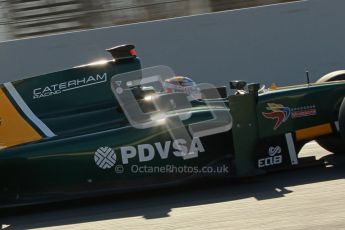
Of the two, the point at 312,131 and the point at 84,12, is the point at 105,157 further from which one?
the point at 84,12

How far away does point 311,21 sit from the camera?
11.0 metres

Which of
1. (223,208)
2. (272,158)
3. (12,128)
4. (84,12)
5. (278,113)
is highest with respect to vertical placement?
(84,12)

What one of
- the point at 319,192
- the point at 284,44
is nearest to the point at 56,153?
the point at 319,192

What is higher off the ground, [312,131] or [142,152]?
[312,131]

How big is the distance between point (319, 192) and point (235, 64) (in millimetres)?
6617

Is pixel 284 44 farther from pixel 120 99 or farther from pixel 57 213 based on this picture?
pixel 57 213

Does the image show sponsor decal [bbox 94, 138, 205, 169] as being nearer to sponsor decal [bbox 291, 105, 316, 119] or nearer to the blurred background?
sponsor decal [bbox 291, 105, 316, 119]

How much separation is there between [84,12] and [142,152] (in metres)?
8.21

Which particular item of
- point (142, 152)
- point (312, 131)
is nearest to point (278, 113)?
point (312, 131)

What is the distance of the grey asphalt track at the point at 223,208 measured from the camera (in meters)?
4.06

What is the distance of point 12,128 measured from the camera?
17.3ft

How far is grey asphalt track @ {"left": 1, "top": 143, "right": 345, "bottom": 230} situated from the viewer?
4.06 meters

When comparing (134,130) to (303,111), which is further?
(303,111)

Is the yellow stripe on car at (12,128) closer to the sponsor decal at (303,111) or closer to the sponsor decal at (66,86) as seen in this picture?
the sponsor decal at (66,86)
